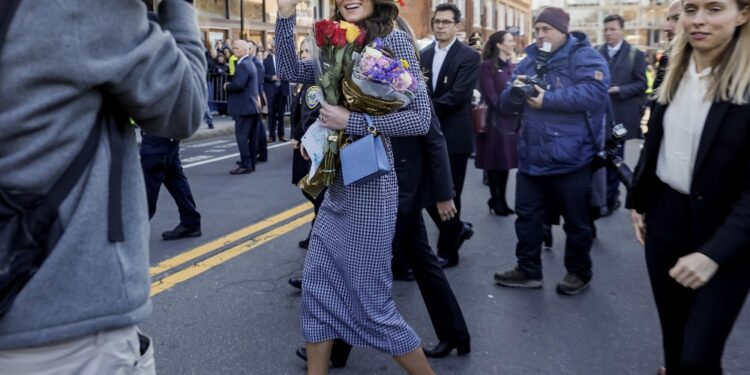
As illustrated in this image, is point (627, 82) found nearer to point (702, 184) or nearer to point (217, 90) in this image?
point (702, 184)

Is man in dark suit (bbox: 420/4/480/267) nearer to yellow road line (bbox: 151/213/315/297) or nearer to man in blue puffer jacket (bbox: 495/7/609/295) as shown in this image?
man in blue puffer jacket (bbox: 495/7/609/295)

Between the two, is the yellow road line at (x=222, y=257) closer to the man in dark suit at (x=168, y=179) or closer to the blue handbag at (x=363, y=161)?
the man in dark suit at (x=168, y=179)

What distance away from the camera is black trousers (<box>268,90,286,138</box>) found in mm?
14203

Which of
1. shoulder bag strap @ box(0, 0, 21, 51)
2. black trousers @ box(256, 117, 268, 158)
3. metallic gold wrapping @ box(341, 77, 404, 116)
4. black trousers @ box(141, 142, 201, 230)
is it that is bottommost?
black trousers @ box(256, 117, 268, 158)

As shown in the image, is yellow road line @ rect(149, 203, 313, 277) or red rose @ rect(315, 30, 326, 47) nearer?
red rose @ rect(315, 30, 326, 47)

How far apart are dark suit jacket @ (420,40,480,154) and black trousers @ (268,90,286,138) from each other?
8.89 metres

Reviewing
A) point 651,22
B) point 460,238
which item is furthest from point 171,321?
point 651,22

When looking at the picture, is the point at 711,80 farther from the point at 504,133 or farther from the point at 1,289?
the point at 504,133

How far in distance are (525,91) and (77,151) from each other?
11.5 ft

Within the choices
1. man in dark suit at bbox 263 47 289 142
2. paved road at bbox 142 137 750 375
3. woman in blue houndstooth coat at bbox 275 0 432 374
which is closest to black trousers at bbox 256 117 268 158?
man in dark suit at bbox 263 47 289 142

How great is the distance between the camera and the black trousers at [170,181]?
232 inches

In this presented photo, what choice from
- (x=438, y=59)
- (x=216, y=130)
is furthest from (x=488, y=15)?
(x=438, y=59)

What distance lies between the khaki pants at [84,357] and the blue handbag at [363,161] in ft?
4.24

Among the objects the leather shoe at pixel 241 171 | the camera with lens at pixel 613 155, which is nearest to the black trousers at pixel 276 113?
the leather shoe at pixel 241 171
